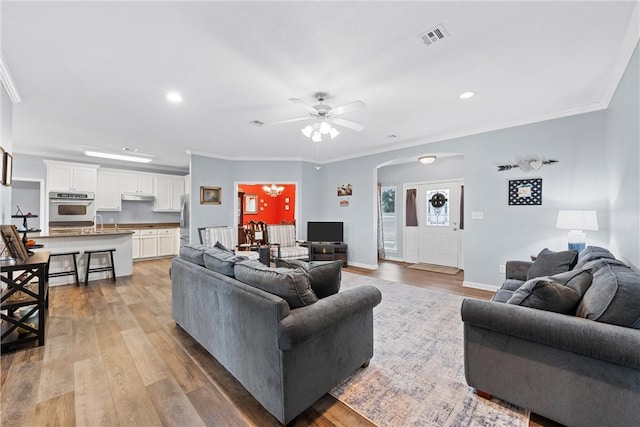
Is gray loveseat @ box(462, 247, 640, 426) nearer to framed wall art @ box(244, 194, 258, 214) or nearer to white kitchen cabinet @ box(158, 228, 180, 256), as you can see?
white kitchen cabinet @ box(158, 228, 180, 256)

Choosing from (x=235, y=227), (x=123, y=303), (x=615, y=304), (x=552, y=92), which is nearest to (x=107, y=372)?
(x=123, y=303)

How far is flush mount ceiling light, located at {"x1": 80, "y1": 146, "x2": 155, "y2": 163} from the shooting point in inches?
220

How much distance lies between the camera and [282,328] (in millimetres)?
1501

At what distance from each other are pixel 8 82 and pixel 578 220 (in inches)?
249

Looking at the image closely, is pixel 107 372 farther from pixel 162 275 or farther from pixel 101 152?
pixel 101 152

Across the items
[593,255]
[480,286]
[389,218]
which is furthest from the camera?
[389,218]

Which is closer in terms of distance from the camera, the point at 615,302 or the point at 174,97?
the point at 615,302

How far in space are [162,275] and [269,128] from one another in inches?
143

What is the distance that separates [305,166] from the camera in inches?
260

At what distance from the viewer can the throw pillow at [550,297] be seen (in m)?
1.65

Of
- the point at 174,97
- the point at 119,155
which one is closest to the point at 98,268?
the point at 119,155

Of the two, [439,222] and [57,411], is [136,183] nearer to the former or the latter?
A: [57,411]

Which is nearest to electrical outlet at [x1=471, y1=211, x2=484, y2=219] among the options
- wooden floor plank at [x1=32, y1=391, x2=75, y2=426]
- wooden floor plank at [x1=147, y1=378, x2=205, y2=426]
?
wooden floor plank at [x1=147, y1=378, x2=205, y2=426]

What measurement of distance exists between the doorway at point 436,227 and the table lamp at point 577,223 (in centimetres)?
283
